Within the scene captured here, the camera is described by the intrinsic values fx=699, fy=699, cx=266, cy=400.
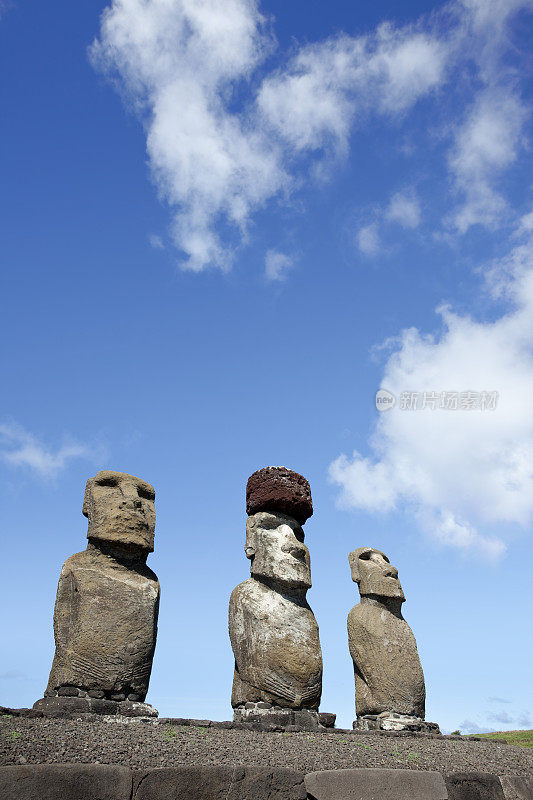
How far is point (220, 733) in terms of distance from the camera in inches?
312

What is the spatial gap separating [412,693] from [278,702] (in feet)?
→ 10.0

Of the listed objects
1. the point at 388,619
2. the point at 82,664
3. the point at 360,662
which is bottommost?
the point at 82,664

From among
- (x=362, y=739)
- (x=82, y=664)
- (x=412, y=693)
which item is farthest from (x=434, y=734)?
(x=82, y=664)

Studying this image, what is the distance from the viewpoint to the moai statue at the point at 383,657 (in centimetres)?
1131

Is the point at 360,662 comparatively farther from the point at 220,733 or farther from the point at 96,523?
the point at 96,523

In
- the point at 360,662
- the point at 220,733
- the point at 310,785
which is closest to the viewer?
the point at 310,785

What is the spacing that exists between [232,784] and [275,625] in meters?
3.65

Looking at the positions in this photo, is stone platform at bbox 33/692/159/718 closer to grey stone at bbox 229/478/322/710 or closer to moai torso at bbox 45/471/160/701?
moai torso at bbox 45/471/160/701

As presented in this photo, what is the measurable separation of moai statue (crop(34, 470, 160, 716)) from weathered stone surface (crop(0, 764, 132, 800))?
2436mm

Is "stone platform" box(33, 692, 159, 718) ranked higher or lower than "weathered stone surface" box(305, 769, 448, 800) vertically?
higher

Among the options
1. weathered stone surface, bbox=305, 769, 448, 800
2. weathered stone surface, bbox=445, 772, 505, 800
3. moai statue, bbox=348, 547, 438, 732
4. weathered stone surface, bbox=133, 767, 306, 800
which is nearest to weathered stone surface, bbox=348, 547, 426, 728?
moai statue, bbox=348, 547, 438, 732

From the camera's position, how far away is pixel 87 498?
10.1m

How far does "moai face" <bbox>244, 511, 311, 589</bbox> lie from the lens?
10539mm

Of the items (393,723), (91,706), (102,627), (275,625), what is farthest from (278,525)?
(91,706)
